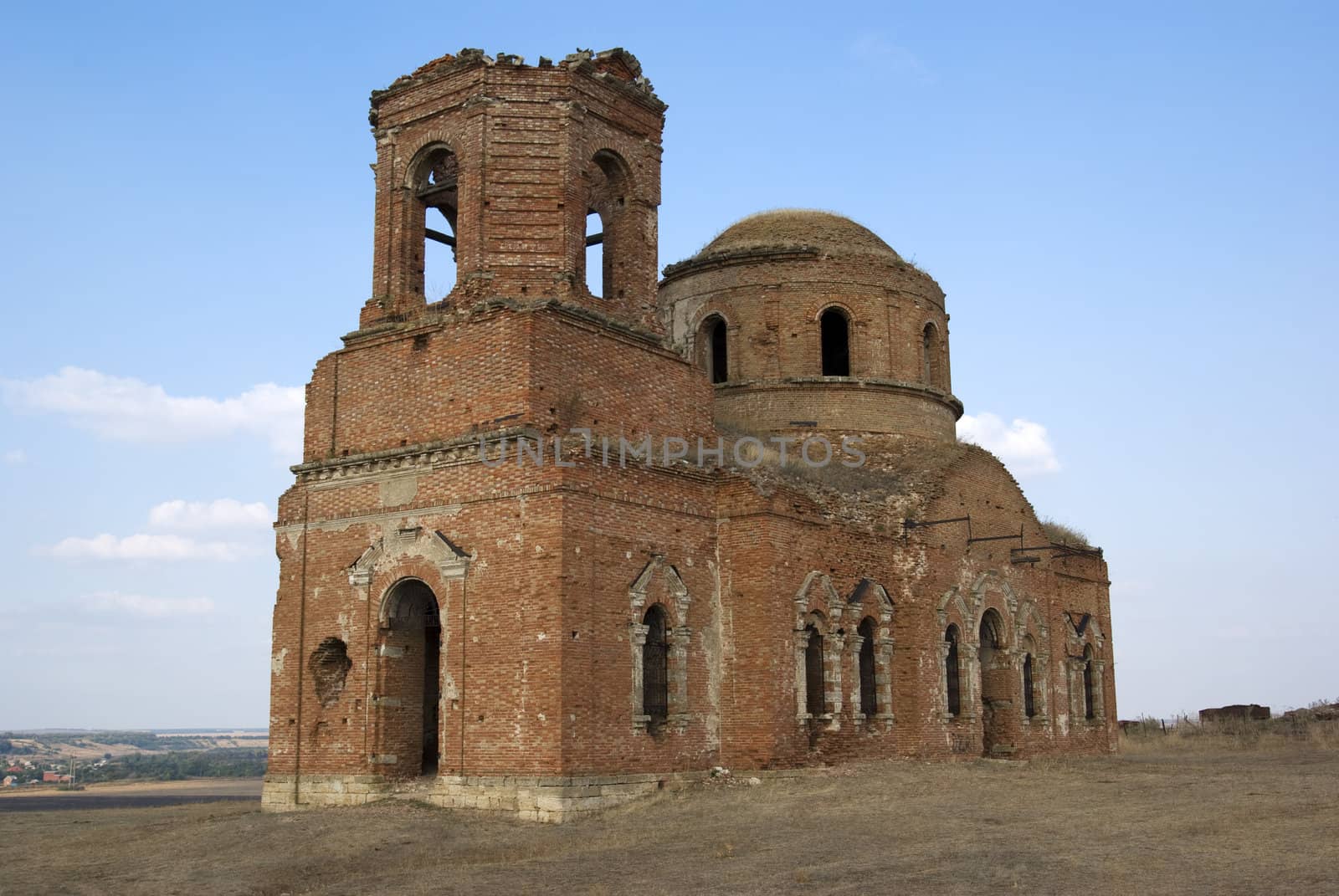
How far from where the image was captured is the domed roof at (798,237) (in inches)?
997

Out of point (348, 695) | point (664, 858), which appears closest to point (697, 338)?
point (348, 695)

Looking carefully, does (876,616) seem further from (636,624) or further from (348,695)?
(348,695)

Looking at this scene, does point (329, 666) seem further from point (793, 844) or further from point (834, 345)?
point (834, 345)

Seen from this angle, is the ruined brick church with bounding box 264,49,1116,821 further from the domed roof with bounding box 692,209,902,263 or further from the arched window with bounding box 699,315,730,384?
the domed roof with bounding box 692,209,902,263

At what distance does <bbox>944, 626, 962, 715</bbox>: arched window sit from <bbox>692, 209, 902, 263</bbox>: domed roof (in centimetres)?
767

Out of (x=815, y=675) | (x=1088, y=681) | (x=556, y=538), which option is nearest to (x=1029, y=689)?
(x=1088, y=681)

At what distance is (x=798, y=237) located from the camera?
84.0ft

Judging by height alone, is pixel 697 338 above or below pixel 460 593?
above

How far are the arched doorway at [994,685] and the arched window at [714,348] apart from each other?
6.78 m

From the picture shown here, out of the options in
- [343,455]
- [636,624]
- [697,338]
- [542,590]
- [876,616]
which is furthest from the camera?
[697,338]

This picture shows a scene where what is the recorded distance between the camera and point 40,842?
54.0 ft

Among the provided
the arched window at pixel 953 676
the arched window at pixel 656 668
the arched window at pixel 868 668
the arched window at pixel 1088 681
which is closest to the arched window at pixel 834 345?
the arched window at pixel 953 676

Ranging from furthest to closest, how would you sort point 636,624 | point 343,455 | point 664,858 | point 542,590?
point 343,455
point 636,624
point 542,590
point 664,858

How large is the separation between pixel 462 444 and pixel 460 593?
190 centimetres
